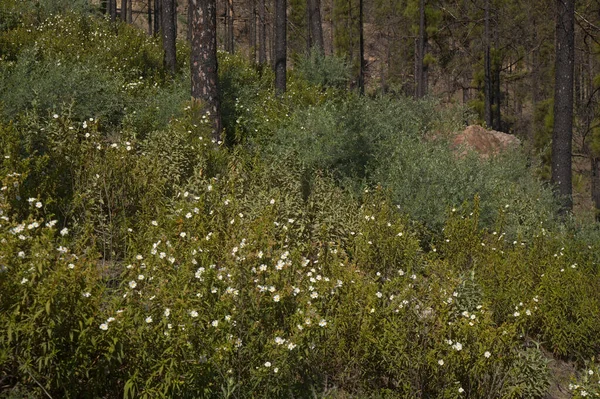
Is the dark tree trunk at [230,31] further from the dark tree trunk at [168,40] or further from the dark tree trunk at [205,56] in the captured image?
the dark tree trunk at [205,56]

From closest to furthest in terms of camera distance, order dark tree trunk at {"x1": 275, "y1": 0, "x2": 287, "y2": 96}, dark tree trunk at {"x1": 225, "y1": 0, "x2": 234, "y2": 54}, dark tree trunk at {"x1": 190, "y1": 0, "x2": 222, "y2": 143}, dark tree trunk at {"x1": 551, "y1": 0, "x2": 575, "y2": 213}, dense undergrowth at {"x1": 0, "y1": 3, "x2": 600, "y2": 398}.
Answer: dense undergrowth at {"x1": 0, "y1": 3, "x2": 600, "y2": 398} < dark tree trunk at {"x1": 190, "y1": 0, "x2": 222, "y2": 143} < dark tree trunk at {"x1": 551, "y1": 0, "x2": 575, "y2": 213} < dark tree trunk at {"x1": 275, "y1": 0, "x2": 287, "y2": 96} < dark tree trunk at {"x1": 225, "y1": 0, "x2": 234, "y2": 54}

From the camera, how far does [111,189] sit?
20.8ft

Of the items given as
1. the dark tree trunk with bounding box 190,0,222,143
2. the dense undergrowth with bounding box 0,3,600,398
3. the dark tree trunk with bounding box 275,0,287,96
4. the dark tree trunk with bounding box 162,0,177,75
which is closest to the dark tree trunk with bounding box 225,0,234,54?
the dark tree trunk with bounding box 275,0,287,96

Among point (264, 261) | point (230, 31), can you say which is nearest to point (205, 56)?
point (264, 261)

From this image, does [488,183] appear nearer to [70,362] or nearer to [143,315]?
[143,315]

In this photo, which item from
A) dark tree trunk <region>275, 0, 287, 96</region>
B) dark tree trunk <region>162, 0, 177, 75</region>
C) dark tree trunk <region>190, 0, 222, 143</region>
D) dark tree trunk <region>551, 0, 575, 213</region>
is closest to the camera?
dark tree trunk <region>190, 0, 222, 143</region>

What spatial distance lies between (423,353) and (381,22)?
48.2 m

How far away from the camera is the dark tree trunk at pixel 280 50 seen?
15.4m


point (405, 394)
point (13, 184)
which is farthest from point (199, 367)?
point (13, 184)

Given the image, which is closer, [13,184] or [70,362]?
[70,362]

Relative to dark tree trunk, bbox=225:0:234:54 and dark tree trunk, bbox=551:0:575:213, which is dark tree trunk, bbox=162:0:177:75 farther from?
dark tree trunk, bbox=225:0:234:54

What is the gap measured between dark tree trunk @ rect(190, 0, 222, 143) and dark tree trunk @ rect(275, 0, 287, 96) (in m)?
5.07

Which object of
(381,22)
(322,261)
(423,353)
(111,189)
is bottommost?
(423,353)

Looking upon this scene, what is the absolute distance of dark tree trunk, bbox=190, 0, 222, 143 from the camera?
9.64 metres
